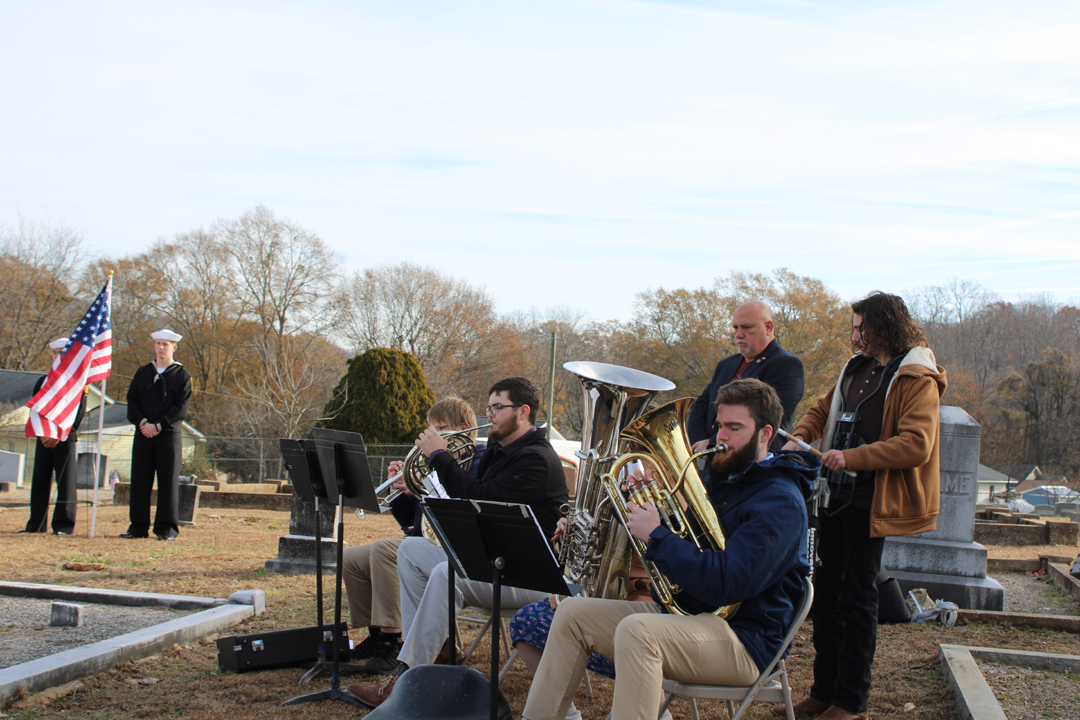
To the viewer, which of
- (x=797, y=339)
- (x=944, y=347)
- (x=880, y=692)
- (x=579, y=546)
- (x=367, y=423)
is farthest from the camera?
(x=944, y=347)

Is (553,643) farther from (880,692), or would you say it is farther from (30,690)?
(30,690)

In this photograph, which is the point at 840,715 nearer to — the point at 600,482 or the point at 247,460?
the point at 600,482

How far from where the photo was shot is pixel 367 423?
94.9 ft

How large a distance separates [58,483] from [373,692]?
23.4 feet

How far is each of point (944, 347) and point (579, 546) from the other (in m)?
56.4

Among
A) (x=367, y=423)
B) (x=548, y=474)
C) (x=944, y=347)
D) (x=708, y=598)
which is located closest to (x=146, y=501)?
(x=548, y=474)

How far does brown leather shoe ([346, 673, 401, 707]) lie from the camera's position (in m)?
4.07

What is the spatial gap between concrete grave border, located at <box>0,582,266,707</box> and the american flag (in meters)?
3.01

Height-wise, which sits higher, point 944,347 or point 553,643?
point 944,347

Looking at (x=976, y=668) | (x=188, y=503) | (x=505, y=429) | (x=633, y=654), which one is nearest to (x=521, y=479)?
(x=505, y=429)

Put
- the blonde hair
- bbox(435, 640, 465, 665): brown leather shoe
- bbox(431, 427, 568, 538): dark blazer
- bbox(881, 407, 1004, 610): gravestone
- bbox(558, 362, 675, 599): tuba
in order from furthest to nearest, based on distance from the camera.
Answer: bbox(881, 407, 1004, 610): gravestone < the blonde hair < bbox(435, 640, 465, 665): brown leather shoe < bbox(431, 427, 568, 538): dark blazer < bbox(558, 362, 675, 599): tuba

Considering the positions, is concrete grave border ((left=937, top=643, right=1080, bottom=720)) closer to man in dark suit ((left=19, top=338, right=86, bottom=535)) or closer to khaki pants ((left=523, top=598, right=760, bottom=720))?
khaki pants ((left=523, top=598, right=760, bottom=720))

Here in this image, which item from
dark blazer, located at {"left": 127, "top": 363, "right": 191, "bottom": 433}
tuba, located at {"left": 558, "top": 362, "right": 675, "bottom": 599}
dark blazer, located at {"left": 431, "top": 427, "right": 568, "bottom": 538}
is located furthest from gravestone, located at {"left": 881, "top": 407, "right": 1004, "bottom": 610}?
dark blazer, located at {"left": 127, "top": 363, "right": 191, "bottom": 433}

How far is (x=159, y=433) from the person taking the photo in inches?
365
